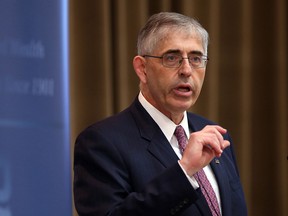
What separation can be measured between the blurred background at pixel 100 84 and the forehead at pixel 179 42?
19.5 inches

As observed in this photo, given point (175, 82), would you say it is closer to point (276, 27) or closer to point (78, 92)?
point (78, 92)

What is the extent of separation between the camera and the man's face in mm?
2094

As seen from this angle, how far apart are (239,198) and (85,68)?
4.59ft

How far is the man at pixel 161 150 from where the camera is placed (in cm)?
186

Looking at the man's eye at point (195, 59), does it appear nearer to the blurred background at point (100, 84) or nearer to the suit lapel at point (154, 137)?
the suit lapel at point (154, 137)

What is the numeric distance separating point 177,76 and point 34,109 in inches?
23.0

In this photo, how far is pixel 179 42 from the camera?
210 cm

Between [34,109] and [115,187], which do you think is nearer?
[115,187]

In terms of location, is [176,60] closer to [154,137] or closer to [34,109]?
[154,137]

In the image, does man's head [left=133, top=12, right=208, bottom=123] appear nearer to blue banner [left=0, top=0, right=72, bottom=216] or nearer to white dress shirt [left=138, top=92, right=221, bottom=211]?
white dress shirt [left=138, top=92, right=221, bottom=211]

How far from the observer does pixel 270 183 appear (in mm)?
3846

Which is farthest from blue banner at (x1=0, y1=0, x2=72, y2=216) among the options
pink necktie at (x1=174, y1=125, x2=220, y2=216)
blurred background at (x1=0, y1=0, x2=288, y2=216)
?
pink necktie at (x1=174, y1=125, x2=220, y2=216)

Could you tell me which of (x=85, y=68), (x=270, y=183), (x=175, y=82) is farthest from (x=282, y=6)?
(x=175, y=82)

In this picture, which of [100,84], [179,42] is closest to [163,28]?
[179,42]
